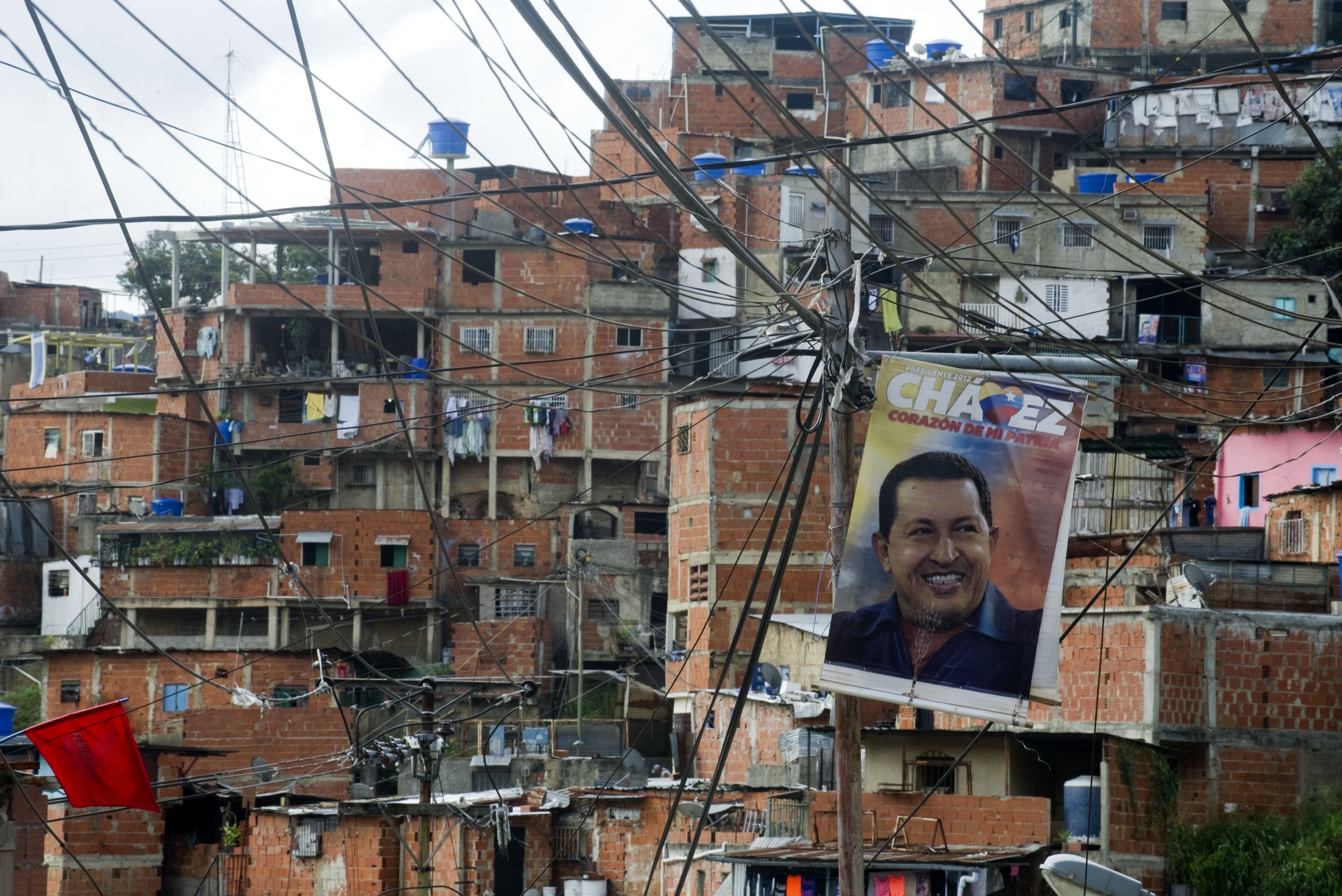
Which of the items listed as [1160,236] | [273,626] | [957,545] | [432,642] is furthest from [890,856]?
[1160,236]

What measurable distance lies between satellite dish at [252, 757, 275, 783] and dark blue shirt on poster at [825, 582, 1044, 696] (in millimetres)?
24514

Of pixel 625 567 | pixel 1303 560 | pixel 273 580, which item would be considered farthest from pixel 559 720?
pixel 1303 560

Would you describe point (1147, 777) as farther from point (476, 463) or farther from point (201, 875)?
point (476, 463)

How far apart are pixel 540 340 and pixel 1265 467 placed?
67.1 ft

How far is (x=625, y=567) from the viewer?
1676 inches

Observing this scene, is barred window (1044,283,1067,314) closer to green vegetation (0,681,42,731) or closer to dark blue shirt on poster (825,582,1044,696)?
green vegetation (0,681,42,731)

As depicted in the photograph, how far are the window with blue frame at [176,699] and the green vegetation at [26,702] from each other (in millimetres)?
3409

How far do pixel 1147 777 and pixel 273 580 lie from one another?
28.6 m

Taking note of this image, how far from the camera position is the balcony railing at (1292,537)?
90.1ft

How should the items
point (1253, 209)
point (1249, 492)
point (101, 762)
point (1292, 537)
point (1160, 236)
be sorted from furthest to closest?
point (1253, 209) < point (1160, 236) < point (1249, 492) < point (1292, 537) < point (101, 762)

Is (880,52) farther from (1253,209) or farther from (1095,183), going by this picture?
(1253,209)

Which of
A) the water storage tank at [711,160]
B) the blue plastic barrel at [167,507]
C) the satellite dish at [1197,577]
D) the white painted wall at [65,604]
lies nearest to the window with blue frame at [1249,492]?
the satellite dish at [1197,577]

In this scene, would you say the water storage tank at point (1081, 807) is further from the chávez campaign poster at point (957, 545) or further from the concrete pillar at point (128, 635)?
the concrete pillar at point (128, 635)

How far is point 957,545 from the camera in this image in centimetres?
1204
